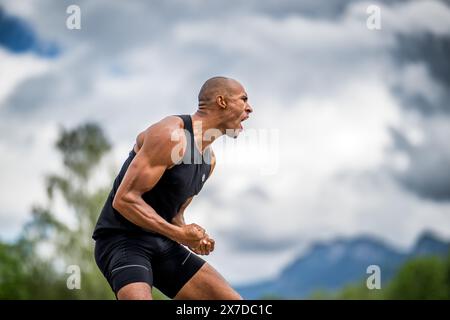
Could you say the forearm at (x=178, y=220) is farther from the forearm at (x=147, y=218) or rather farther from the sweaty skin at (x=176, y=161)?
the forearm at (x=147, y=218)

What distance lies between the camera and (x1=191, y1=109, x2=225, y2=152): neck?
24.6ft

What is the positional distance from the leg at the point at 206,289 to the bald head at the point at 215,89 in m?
1.76

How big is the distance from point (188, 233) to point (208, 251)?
28 centimetres

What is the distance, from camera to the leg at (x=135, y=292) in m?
6.89

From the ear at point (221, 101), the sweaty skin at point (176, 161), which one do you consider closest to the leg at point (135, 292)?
the sweaty skin at point (176, 161)

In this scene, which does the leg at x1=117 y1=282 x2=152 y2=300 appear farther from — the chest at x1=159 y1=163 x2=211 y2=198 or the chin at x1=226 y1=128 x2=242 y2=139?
the chin at x1=226 y1=128 x2=242 y2=139

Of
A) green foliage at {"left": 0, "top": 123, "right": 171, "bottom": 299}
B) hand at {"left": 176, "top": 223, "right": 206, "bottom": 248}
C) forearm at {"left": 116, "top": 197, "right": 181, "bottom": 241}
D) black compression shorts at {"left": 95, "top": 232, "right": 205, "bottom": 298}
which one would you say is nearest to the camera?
hand at {"left": 176, "top": 223, "right": 206, "bottom": 248}

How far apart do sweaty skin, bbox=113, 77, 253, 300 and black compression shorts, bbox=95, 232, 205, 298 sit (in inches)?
4.0

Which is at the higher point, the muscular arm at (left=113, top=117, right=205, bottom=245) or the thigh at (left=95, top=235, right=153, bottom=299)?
the muscular arm at (left=113, top=117, right=205, bottom=245)

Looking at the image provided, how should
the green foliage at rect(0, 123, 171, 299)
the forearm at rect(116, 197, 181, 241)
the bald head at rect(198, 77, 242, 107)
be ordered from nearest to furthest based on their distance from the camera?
the forearm at rect(116, 197, 181, 241)
the bald head at rect(198, 77, 242, 107)
the green foliage at rect(0, 123, 171, 299)

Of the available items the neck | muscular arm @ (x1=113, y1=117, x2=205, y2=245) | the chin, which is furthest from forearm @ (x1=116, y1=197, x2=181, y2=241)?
the chin

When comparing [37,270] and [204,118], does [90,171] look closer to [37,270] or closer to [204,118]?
[37,270]
